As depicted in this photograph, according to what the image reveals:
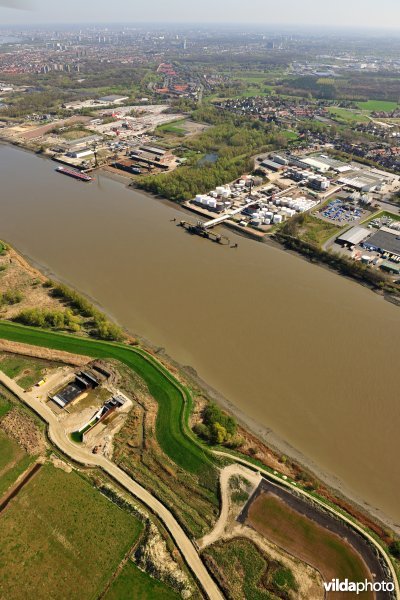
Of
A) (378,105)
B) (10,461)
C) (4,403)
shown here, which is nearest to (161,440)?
(10,461)

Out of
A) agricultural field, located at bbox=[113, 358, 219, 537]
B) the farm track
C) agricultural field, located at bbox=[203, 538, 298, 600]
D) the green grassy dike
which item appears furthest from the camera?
Answer: the green grassy dike

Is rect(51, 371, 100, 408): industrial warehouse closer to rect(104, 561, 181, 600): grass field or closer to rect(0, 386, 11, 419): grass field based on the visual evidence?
rect(0, 386, 11, 419): grass field

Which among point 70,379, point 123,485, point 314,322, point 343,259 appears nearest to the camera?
point 123,485

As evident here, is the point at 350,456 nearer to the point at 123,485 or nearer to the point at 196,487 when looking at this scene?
the point at 196,487

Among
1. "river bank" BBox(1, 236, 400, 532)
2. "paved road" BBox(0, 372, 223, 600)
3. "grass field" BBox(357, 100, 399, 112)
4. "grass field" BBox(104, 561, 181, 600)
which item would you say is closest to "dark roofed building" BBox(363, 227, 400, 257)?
"river bank" BBox(1, 236, 400, 532)

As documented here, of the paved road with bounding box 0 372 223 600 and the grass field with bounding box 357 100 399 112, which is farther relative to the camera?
the grass field with bounding box 357 100 399 112

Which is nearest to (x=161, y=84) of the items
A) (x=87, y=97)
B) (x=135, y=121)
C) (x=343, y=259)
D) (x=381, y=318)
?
(x=87, y=97)
